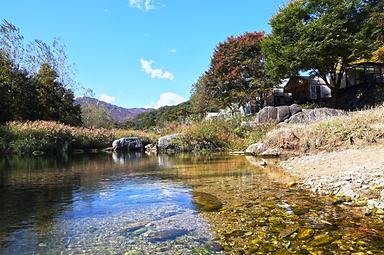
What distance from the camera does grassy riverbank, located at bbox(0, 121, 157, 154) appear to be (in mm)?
19516

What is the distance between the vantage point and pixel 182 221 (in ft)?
15.8

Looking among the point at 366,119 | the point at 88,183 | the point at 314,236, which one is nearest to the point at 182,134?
the point at 366,119

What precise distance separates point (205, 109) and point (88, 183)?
36148mm

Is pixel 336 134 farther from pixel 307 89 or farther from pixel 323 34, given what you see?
pixel 307 89

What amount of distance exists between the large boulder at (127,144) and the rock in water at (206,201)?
1841cm

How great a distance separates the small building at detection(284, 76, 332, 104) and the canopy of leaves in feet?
24.5

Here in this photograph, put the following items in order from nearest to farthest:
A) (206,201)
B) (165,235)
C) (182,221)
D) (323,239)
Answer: (323,239) < (165,235) < (182,221) < (206,201)

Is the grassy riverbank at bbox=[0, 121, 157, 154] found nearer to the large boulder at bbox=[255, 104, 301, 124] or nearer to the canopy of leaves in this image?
the large boulder at bbox=[255, 104, 301, 124]

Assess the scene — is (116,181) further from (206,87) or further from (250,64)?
(206,87)

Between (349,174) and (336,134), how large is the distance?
19.2ft

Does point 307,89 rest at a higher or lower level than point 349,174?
higher

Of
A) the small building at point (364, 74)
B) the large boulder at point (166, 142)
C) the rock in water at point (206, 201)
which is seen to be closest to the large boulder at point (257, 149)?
the large boulder at point (166, 142)

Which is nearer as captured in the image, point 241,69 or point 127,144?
point 127,144

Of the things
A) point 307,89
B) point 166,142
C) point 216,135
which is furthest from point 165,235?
point 307,89
